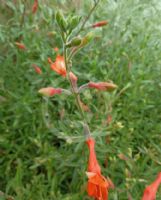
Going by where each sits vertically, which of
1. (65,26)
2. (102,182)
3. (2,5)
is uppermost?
(2,5)

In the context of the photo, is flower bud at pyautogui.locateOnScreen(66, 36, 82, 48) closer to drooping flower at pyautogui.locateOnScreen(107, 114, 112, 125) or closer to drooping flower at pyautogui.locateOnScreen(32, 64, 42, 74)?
drooping flower at pyautogui.locateOnScreen(107, 114, 112, 125)

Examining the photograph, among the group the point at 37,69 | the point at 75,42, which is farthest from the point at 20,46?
the point at 75,42

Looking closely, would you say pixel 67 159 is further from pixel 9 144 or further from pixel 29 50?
pixel 29 50

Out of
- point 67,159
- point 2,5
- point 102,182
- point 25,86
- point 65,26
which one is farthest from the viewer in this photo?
point 2,5

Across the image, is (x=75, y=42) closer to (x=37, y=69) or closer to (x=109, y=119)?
(x=109, y=119)

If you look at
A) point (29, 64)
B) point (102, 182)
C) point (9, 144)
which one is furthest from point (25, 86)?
Answer: point (102, 182)

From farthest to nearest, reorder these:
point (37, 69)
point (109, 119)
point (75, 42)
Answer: point (37, 69), point (109, 119), point (75, 42)

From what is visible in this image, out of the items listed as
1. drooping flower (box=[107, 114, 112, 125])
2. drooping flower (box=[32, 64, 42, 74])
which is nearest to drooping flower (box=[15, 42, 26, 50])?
drooping flower (box=[32, 64, 42, 74])

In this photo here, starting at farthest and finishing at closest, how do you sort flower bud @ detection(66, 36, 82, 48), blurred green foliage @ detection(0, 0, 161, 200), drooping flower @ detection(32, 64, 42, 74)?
drooping flower @ detection(32, 64, 42, 74), blurred green foliage @ detection(0, 0, 161, 200), flower bud @ detection(66, 36, 82, 48)

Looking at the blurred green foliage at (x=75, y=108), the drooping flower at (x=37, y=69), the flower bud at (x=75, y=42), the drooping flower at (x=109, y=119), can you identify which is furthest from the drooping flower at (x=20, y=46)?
the flower bud at (x=75, y=42)
